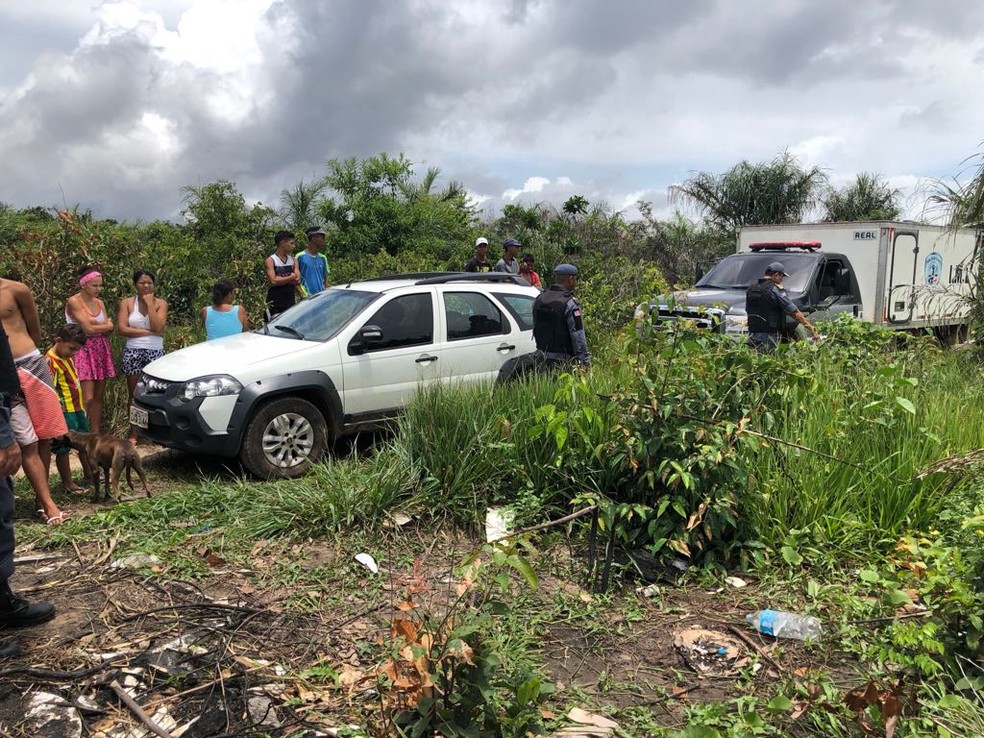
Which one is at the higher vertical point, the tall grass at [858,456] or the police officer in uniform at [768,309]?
the police officer in uniform at [768,309]

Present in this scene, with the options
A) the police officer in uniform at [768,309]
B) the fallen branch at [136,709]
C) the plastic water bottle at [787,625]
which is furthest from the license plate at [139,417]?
the police officer in uniform at [768,309]

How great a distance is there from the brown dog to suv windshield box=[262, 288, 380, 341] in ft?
5.85

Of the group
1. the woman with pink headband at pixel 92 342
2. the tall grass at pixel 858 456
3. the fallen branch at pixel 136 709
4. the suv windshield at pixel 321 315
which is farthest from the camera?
the suv windshield at pixel 321 315

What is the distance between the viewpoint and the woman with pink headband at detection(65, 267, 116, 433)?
6508 mm

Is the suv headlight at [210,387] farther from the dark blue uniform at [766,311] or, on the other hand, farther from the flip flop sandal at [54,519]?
the dark blue uniform at [766,311]

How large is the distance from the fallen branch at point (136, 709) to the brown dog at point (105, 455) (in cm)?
268

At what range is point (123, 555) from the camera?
4.38 metres

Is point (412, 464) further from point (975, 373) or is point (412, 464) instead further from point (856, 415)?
point (975, 373)

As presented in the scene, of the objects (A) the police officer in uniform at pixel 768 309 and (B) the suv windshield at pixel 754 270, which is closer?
(A) the police officer in uniform at pixel 768 309

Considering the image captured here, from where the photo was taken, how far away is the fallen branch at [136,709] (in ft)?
9.40

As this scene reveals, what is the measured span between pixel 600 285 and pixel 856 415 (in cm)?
631

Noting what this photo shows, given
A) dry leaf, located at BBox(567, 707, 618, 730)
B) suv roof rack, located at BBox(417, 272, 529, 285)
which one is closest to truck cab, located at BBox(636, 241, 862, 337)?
suv roof rack, located at BBox(417, 272, 529, 285)

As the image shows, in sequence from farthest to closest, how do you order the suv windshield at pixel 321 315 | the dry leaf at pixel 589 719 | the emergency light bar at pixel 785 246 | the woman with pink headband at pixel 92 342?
the emergency light bar at pixel 785 246
the suv windshield at pixel 321 315
the woman with pink headband at pixel 92 342
the dry leaf at pixel 589 719

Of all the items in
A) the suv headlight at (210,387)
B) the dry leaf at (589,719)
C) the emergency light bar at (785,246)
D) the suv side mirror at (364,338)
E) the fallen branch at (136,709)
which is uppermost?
the emergency light bar at (785,246)
